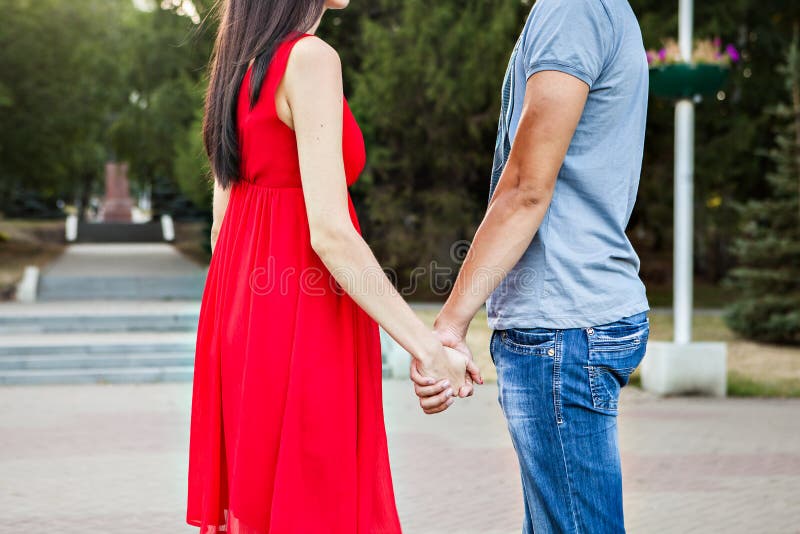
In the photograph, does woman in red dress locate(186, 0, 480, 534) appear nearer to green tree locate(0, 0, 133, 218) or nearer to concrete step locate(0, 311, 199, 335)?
concrete step locate(0, 311, 199, 335)

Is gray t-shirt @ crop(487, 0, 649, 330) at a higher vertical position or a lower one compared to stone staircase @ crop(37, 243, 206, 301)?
higher

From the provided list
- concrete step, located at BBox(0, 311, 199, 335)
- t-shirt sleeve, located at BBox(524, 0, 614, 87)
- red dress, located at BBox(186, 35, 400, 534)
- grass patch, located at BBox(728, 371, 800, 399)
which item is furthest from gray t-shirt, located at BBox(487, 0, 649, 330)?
concrete step, located at BBox(0, 311, 199, 335)

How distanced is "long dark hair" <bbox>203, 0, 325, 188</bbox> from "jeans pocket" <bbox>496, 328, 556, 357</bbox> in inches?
30.3

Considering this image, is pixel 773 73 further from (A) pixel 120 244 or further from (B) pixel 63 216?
(B) pixel 63 216

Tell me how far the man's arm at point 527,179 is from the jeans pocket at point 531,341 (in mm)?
103

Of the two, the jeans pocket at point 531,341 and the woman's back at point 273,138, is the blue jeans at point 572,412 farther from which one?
the woman's back at point 273,138

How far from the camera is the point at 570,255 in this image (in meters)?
2.06

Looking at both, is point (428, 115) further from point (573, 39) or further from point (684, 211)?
point (573, 39)

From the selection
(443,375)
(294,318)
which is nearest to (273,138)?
(294,318)

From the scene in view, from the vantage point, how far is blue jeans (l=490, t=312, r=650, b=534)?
2.06 m

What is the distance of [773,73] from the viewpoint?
75.1 feet

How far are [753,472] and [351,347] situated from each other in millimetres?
5100

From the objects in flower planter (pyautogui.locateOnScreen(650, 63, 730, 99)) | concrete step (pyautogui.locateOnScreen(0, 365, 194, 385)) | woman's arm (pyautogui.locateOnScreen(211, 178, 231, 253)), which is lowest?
concrete step (pyautogui.locateOnScreen(0, 365, 194, 385))

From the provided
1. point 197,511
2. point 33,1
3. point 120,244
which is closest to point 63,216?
point 120,244
